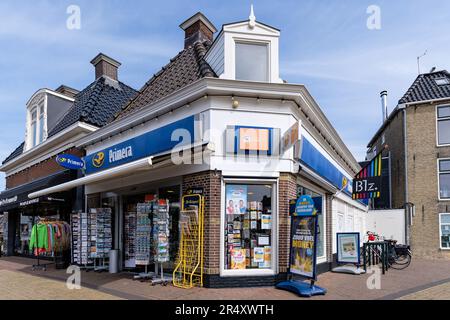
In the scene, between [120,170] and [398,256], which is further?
[398,256]

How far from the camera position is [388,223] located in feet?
65.0

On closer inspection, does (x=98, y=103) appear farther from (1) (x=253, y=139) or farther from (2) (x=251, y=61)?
(1) (x=253, y=139)

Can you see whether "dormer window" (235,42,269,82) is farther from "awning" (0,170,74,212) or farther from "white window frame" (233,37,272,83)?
"awning" (0,170,74,212)

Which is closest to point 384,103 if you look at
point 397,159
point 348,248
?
point 397,159

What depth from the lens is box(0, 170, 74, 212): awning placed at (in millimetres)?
12477

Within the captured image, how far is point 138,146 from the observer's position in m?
10.1

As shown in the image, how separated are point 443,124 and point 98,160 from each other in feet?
56.2

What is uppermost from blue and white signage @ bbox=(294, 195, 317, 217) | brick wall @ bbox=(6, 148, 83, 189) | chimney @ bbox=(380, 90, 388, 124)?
chimney @ bbox=(380, 90, 388, 124)

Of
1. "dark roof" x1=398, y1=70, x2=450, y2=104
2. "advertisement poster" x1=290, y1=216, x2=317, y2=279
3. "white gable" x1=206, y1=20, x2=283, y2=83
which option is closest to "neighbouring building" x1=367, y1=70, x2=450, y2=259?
"dark roof" x1=398, y1=70, x2=450, y2=104

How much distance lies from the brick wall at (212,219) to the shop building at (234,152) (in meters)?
0.02


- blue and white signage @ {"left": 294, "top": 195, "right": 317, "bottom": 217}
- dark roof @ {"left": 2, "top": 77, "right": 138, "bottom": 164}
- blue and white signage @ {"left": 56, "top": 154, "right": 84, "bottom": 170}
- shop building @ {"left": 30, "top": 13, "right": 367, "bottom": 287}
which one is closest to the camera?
blue and white signage @ {"left": 294, "top": 195, "right": 317, "bottom": 217}

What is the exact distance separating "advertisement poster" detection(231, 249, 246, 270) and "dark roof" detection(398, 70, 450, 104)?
15908 millimetres

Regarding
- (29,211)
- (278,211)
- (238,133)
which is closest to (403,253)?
(278,211)
